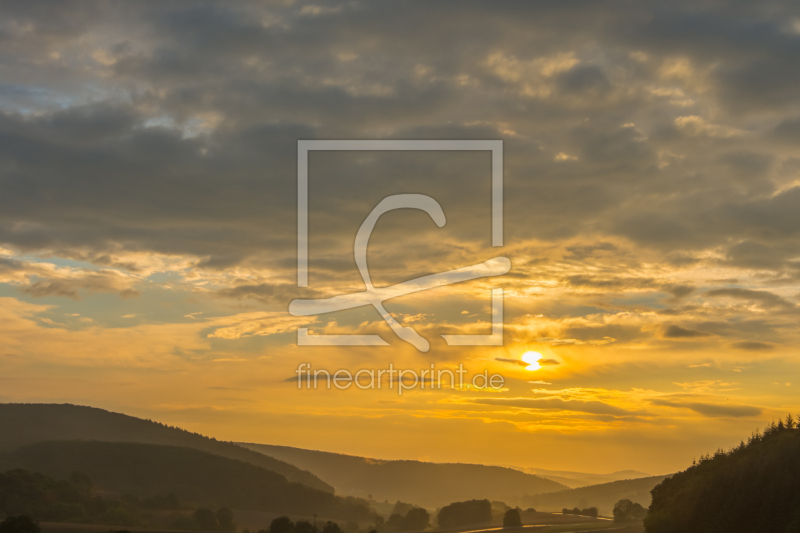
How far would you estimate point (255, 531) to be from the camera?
19350 cm

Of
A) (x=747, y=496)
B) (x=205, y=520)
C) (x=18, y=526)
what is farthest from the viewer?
(x=205, y=520)

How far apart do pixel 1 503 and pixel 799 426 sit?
177 m

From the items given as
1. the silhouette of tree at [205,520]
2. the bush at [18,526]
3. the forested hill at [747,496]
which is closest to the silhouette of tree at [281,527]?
the silhouette of tree at [205,520]

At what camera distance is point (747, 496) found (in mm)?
72688

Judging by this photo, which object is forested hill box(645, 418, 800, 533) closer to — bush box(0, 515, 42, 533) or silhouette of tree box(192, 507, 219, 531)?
bush box(0, 515, 42, 533)

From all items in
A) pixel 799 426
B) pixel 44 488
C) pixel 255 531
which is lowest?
pixel 255 531

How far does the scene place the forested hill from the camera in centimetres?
6781

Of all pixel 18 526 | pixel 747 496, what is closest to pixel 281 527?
pixel 18 526

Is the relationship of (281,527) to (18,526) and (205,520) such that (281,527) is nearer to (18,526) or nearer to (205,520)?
(205,520)

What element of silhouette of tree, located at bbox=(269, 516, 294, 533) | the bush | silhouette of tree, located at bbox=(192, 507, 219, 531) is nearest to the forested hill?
silhouette of tree, located at bbox=(269, 516, 294, 533)

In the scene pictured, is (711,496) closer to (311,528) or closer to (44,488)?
(311,528)

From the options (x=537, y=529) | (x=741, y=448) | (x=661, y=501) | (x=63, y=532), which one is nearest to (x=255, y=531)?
(x=63, y=532)

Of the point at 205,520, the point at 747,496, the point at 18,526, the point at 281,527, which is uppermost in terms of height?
the point at 747,496

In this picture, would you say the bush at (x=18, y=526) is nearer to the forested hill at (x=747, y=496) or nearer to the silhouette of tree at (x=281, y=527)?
the silhouette of tree at (x=281, y=527)
